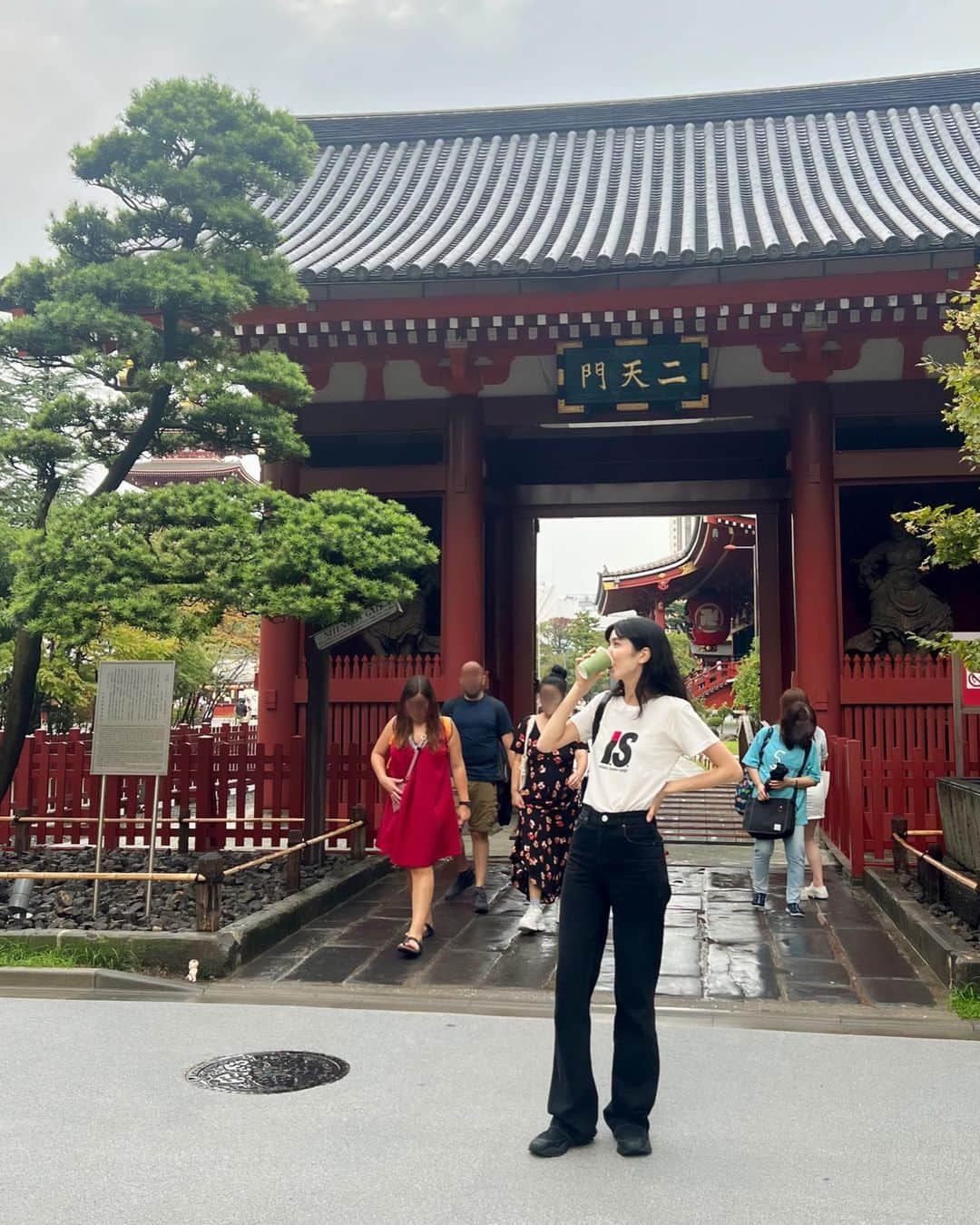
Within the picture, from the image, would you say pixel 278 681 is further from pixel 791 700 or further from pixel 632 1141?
pixel 632 1141

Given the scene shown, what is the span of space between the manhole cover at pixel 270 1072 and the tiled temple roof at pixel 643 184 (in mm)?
7390

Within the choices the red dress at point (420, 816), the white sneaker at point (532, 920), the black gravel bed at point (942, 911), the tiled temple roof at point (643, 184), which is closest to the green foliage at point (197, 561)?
the red dress at point (420, 816)

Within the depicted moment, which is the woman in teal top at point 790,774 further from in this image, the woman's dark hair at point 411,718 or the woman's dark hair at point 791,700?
the woman's dark hair at point 411,718

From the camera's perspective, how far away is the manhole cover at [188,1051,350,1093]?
4.00 meters

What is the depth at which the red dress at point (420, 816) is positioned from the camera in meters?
6.08

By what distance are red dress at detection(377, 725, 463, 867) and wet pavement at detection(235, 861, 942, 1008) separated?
0.62m

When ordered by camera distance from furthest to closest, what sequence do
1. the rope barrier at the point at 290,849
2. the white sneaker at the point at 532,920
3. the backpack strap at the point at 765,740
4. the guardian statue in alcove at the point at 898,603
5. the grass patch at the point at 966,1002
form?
the guardian statue in alcove at the point at 898,603, the backpack strap at the point at 765,740, the white sneaker at the point at 532,920, the rope barrier at the point at 290,849, the grass patch at the point at 966,1002

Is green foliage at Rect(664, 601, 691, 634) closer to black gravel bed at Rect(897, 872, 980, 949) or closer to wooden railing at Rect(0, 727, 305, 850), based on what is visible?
wooden railing at Rect(0, 727, 305, 850)

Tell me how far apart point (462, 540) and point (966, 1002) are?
710cm

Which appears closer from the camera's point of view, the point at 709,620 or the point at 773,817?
the point at 773,817

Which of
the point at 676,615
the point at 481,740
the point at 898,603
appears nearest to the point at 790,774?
the point at 481,740

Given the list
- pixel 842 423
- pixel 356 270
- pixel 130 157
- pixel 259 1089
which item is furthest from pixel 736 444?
pixel 259 1089

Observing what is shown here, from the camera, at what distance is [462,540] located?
11.0m

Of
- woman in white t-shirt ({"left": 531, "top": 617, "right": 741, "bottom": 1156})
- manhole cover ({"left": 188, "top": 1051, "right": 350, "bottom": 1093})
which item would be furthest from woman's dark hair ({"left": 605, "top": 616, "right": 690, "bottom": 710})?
manhole cover ({"left": 188, "top": 1051, "right": 350, "bottom": 1093})
